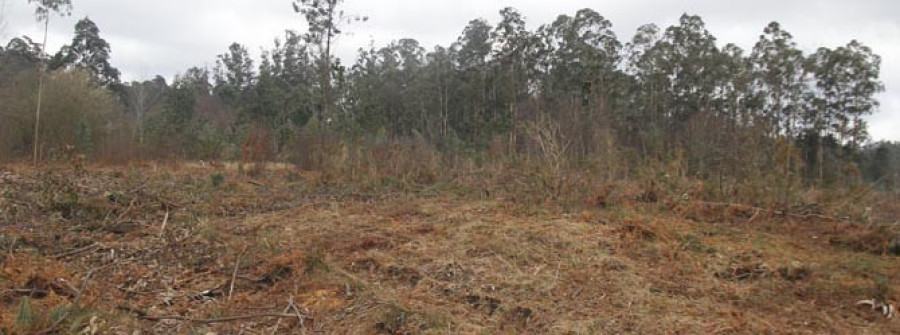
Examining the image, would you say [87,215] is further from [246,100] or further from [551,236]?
[246,100]

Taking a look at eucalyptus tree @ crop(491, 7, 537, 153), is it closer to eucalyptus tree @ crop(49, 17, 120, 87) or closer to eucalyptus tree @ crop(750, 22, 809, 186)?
eucalyptus tree @ crop(750, 22, 809, 186)

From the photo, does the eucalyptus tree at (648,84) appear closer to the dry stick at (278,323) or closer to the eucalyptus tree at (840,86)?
the eucalyptus tree at (840,86)

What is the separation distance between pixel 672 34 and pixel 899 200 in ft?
73.4

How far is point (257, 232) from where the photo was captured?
5.26 metres

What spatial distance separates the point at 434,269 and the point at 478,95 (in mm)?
25944

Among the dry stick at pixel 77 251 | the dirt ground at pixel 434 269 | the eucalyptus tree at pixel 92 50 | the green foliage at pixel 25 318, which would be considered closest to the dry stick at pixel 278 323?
the dirt ground at pixel 434 269

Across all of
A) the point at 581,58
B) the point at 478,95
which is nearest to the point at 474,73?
the point at 478,95

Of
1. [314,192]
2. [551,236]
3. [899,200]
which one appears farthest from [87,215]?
[899,200]

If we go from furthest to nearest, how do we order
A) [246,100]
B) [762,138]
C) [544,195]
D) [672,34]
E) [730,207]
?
[246,100]
[672,34]
[762,138]
[544,195]
[730,207]

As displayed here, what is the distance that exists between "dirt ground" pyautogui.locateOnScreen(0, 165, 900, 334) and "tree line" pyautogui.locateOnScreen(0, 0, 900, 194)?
6.62 meters

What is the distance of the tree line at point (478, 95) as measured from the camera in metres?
14.9

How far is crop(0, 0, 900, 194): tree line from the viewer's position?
14852mm

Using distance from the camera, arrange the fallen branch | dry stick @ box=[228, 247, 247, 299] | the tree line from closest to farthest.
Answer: dry stick @ box=[228, 247, 247, 299] → the fallen branch → the tree line

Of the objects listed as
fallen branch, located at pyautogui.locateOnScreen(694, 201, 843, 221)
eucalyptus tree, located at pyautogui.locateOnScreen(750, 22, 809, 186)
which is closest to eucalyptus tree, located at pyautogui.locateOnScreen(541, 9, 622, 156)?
eucalyptus tree, located at pyautogui.locateOnScreen(750, 22, 809, 186)
